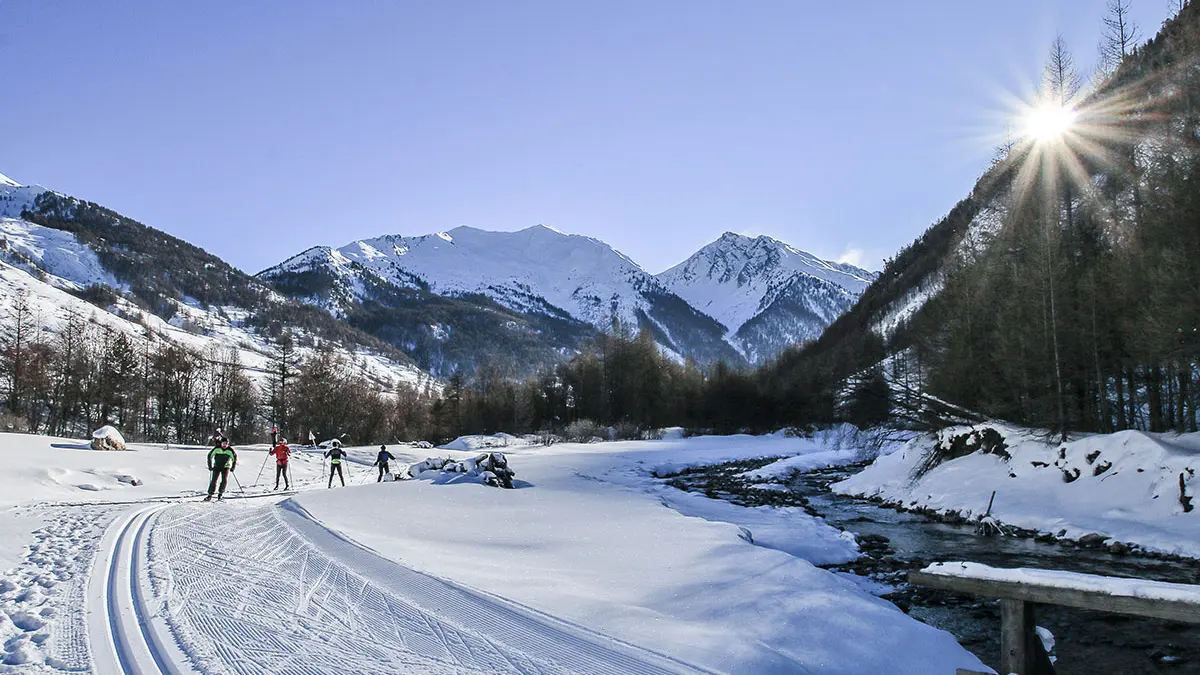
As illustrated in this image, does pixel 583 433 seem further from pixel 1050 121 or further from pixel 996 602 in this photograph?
pixel 996 602

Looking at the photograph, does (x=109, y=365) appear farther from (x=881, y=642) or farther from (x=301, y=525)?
(x=881, y=642)

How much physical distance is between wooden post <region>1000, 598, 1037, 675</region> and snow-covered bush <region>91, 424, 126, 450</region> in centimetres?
3207

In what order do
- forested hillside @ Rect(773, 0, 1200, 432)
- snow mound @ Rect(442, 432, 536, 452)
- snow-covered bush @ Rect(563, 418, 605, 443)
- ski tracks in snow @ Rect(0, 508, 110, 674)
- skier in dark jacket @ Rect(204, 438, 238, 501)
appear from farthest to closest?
snow-covered bush @ Rect(563, 418, 605, 443), snow mound @ Rect(442, 432, 536, 452), skier in dark jacket @ Rect(204, 438, 238, 501), forested hillside @ Rect(773, 0, 1200, 432), ski tracks in snow @ Rect(0, 508, 110, 674)

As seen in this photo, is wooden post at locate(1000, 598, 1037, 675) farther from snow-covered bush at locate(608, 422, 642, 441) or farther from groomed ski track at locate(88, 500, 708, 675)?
snow-covered bush at locate(608, 422, 642, 441)

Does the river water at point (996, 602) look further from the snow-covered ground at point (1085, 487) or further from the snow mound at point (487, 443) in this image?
the snow mound at point (487, 443)

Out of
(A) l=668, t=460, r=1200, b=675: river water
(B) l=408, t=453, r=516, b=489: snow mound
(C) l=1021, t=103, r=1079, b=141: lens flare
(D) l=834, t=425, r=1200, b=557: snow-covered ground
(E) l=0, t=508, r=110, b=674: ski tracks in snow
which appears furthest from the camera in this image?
(C) l=1021, t=103, r=1079, b=141: lens flare

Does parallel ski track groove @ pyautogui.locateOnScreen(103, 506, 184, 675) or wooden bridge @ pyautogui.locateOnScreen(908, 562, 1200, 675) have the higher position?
A: wooden bridge @ pyautogui.locateOnScreen(908, 562, 1200, 675)

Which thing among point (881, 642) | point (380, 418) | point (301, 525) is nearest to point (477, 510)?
point (301, 525)

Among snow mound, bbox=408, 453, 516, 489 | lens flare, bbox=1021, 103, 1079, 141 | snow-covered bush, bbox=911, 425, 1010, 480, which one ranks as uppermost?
lens flare, bbox=1021, 103, 1079, 141

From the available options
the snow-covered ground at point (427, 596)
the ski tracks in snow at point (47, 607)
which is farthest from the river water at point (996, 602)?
the ski tracks in snow at point (47, 607)

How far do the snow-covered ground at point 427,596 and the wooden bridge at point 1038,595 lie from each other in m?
1.18

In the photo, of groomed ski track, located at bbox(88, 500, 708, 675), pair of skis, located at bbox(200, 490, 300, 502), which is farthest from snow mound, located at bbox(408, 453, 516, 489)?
groomed ski track, located at bbox(88, 500, 708, 675)

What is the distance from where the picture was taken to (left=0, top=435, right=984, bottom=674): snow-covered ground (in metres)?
5.86

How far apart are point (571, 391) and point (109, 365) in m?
46.6
